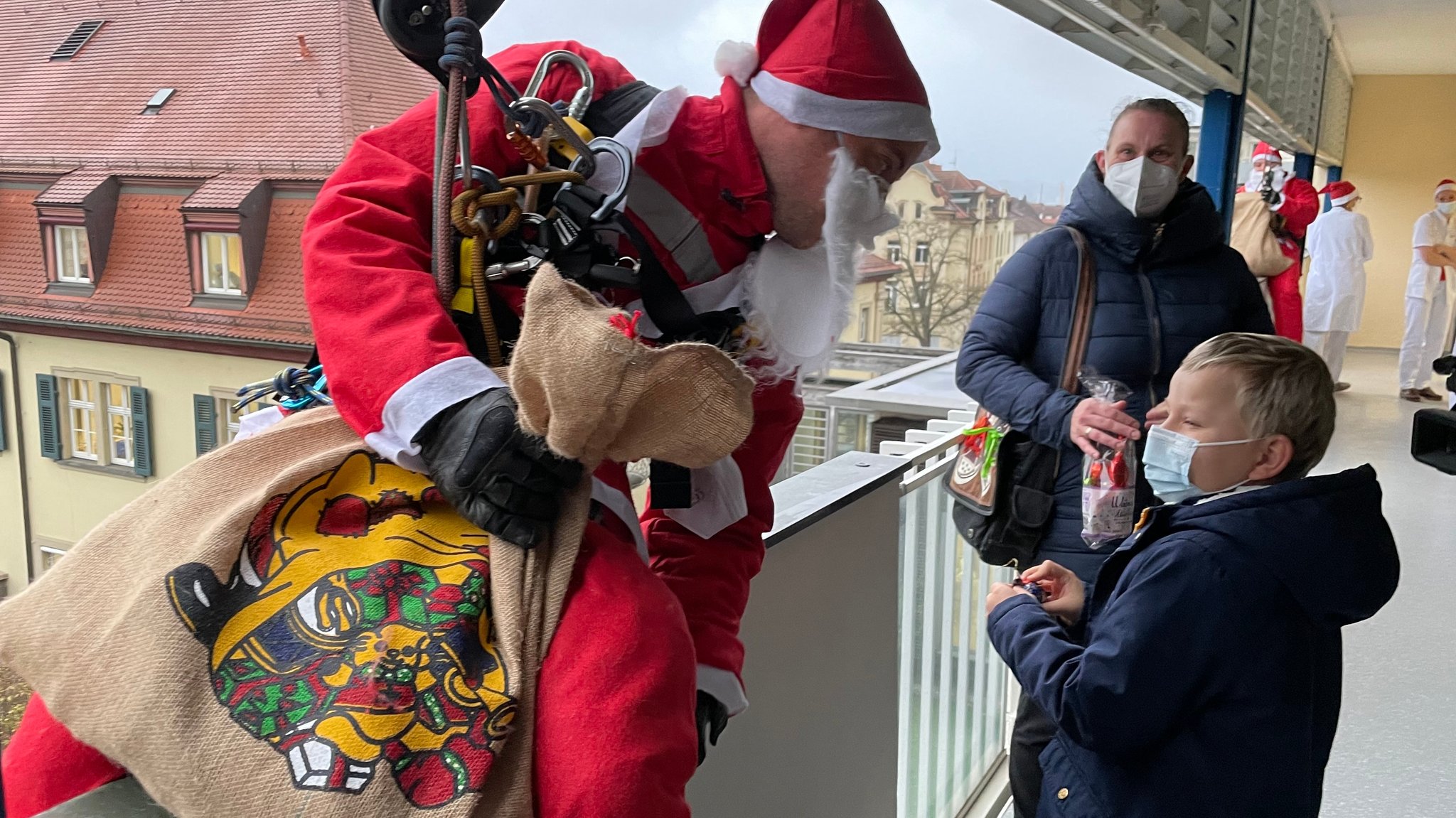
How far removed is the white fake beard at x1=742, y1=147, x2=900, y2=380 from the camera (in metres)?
1.04

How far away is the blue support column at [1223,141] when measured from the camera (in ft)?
16.8

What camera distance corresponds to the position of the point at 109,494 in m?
0.94

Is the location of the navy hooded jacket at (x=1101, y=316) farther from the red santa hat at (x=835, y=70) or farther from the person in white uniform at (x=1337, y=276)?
the person in white uniform at (x=1337, y=276)

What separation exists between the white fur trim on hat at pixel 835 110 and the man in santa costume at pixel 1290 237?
4.53 meters

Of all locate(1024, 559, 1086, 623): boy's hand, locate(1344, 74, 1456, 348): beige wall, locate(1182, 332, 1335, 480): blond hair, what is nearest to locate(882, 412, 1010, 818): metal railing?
locate(1024, 559, 1086, 623): boy's hand

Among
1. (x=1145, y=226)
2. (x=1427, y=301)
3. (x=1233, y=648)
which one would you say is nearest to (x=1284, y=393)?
(x=1233, y=648)

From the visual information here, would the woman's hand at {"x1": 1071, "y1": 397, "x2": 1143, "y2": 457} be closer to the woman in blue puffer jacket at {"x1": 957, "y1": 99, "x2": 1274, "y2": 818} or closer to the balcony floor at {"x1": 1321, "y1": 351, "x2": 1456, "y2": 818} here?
the woman in blue puffer jacket at {"x1": 957, "y1": 99, "x2": 1274, "y2": 818}

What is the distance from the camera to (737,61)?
3.54 feet

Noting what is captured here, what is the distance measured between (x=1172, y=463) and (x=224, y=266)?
1.21 meters

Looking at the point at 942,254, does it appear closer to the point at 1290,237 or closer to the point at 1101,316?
the point at 1101,316

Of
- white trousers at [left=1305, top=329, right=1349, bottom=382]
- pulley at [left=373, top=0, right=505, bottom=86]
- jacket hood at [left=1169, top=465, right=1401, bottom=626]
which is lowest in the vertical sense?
white trousers at [left=1305, top=329, right=1349, bottom=382]

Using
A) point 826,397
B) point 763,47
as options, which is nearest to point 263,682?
point 763,47

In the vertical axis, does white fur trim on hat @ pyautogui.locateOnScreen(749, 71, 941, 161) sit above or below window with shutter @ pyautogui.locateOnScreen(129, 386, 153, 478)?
above

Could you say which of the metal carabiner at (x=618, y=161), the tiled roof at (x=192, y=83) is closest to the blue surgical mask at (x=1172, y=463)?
the metal carabiner at (x=618, y=161)
